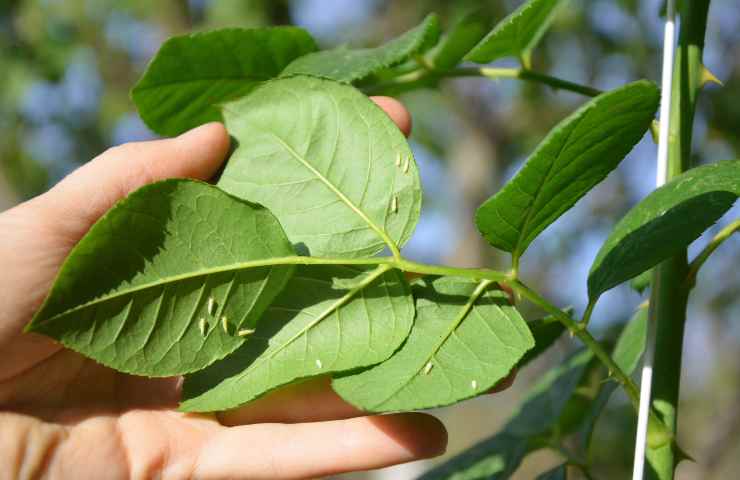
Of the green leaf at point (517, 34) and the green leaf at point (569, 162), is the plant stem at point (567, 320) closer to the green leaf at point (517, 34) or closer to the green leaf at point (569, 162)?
the green leaf at point (569, 162)

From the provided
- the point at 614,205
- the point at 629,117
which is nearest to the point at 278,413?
the point at 629,117

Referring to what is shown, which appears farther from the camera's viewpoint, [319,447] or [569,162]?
[319,447]

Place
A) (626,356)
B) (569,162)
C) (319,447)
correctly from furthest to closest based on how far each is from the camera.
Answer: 1. (626,356)
2. (319,447)
3. (569,162)

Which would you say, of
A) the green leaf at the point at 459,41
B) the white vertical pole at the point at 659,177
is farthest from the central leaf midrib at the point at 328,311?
the green leaf at the point at 459,41

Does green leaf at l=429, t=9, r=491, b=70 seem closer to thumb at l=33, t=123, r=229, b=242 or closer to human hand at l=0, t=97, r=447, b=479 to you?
human hand at l=0, t=97, r=447, b=479

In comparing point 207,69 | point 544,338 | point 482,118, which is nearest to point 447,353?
point 544,338

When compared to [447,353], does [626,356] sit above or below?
below

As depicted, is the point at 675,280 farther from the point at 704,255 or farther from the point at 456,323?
the point at 456,323
